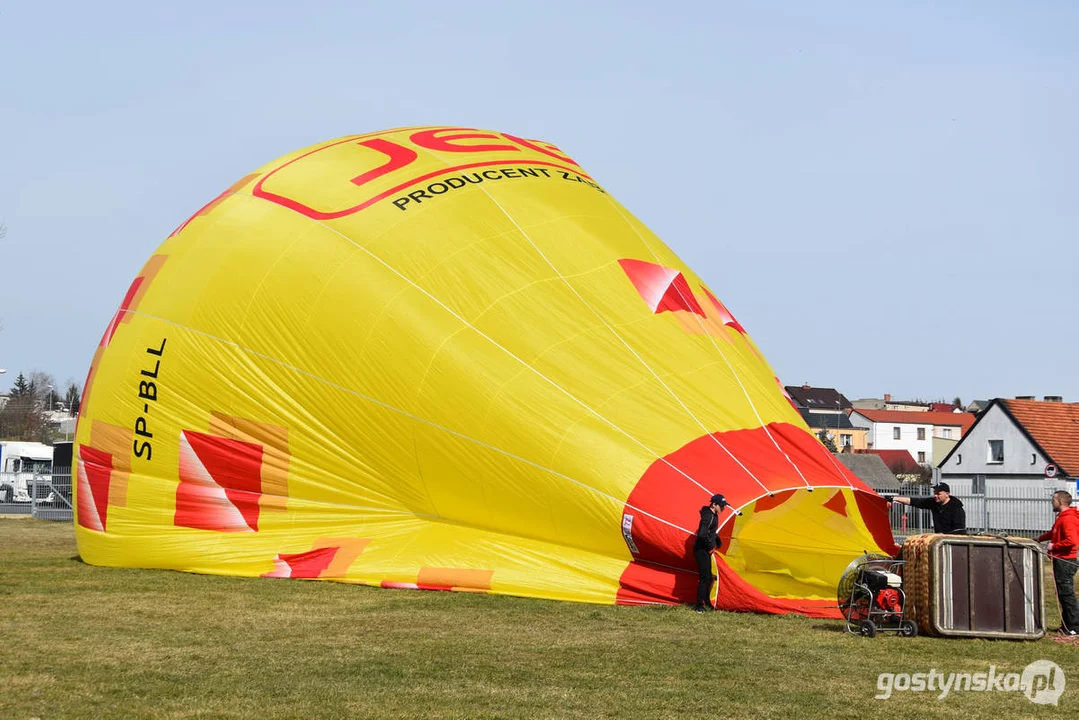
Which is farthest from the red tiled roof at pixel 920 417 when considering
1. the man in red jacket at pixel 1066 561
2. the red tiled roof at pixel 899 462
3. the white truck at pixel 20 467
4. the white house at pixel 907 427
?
the man in red jacket at pixel 1066 561

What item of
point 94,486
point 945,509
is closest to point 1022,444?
point 945,509

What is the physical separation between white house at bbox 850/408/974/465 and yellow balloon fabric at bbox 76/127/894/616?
81.6 metres

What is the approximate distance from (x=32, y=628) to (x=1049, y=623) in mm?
8381

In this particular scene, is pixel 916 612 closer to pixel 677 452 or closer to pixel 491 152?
pixel 677 452

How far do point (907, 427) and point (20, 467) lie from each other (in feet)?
235

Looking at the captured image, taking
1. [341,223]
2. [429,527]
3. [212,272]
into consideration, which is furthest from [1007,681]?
[212,272]

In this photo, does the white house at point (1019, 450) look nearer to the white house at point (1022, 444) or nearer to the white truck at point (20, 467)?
the white house at point (1022, 444)

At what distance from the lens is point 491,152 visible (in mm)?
14414

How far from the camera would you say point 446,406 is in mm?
11914

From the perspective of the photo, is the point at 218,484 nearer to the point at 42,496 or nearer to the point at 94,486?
the point at 94,486

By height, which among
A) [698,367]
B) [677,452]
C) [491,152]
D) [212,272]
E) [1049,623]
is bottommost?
[1049,623]

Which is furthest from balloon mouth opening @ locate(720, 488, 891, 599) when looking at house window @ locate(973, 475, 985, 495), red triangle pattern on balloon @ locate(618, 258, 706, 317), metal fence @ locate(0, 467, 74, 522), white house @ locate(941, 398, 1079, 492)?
house window @ locate(973, 475, 985, 495)

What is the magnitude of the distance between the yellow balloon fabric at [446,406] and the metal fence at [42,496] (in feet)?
58.9

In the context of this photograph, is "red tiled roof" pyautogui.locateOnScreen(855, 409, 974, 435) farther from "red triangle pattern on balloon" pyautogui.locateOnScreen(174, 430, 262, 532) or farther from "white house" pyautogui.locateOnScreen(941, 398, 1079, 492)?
"red triangle pattern on balloon" pyautogui.locateOnScreen(174, 430, 262, 532)
